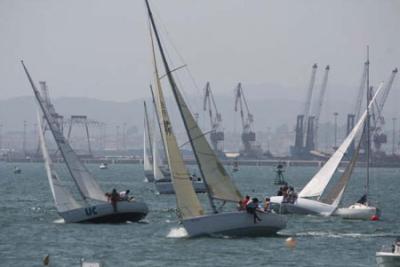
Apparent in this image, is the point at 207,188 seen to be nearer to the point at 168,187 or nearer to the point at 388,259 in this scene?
the point at 388,259

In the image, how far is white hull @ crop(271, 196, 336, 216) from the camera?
62.2 m

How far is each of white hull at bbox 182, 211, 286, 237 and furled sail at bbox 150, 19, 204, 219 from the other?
0.66m

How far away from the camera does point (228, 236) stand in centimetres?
4644

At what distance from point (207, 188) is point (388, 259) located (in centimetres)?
1240

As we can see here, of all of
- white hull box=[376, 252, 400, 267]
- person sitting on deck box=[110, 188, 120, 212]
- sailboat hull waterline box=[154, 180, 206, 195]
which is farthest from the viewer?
sailboat hull waterline box=[154, 180, 206, 195]

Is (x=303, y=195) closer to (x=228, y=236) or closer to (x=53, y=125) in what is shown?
(x=53, y=125)

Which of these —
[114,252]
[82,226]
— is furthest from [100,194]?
[114,252]

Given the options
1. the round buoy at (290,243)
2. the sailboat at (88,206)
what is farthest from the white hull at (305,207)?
the round buoy at (290,243)

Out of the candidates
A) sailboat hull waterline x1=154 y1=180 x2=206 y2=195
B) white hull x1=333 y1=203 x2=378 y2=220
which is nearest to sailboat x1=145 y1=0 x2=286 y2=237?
white hull x1=333 y1=203 x2=378 y2=220

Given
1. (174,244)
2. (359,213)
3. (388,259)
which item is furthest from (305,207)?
(388,259)

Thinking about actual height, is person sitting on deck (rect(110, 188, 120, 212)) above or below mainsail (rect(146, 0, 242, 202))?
below

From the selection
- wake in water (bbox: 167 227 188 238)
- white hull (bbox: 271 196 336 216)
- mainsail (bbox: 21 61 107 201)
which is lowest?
wake in water (bbox: 167 227 188 238)

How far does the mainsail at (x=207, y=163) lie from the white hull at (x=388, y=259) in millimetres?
11761

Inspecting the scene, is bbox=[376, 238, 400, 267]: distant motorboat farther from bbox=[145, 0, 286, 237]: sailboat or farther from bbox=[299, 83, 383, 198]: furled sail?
bbox=[299, 83, 383, 198]: furled sail
